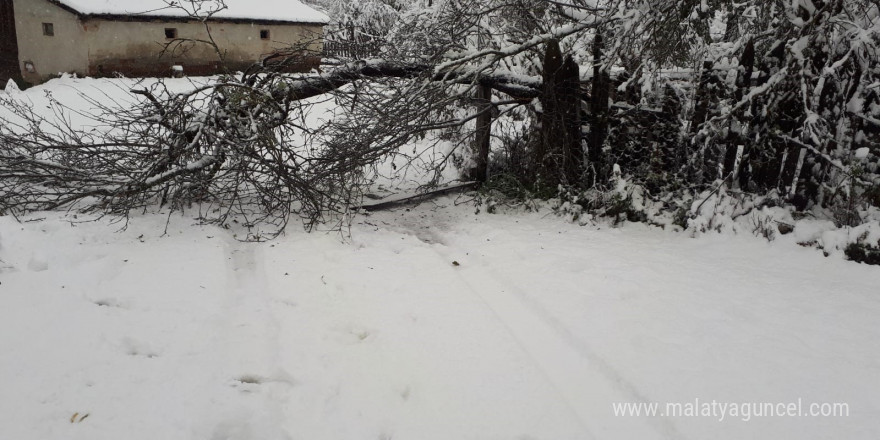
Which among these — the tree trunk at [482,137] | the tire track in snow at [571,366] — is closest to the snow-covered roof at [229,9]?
the tree trunk at [482,137]

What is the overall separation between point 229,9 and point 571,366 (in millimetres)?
21401

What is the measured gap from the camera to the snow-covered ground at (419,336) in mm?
2723

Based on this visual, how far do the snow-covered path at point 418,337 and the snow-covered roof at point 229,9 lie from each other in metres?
15.7

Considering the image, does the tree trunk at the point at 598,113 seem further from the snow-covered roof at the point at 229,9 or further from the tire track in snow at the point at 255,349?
the snow-covered roof at the point at 229,9

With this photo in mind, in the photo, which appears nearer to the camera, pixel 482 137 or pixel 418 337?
pixel 418 337

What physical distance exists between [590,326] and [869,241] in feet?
8.48

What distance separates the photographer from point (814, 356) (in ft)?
10.5

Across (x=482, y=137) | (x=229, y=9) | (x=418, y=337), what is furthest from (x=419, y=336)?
(x=229, y=9)

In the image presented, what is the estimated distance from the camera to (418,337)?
11.8 ft

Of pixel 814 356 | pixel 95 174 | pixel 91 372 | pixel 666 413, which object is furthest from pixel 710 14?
pixel 95 174

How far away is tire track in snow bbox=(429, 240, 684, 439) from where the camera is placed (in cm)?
271

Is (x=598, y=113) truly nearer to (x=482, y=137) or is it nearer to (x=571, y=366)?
(x=482, y=137)

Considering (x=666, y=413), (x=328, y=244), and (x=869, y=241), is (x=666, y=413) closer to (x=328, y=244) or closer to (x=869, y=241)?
(x=869, y=241)

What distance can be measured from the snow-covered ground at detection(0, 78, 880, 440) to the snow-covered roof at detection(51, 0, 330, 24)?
1566 centimetres
